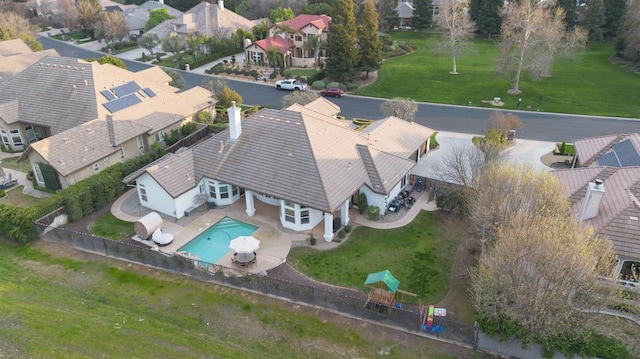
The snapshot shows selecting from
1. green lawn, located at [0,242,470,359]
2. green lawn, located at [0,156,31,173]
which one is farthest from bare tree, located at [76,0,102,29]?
green lawn, located at [0,242,470,359]

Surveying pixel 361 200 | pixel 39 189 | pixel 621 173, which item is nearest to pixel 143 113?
pixel 39 189

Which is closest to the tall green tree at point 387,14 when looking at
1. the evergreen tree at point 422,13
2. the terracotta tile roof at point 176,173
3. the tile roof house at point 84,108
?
the evergreen tree at point 422,13

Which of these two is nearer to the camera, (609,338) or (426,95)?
(609,338)

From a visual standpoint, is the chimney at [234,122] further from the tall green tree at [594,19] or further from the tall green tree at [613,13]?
the tall green tree at [613,13]

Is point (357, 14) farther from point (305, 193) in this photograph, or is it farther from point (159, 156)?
point (305, 193)

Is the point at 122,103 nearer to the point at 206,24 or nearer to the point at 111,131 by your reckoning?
the point at 111,131

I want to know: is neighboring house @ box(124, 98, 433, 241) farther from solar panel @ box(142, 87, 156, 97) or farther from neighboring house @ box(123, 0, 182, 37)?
neighboring house @ box(123, 0, 182, 37)
